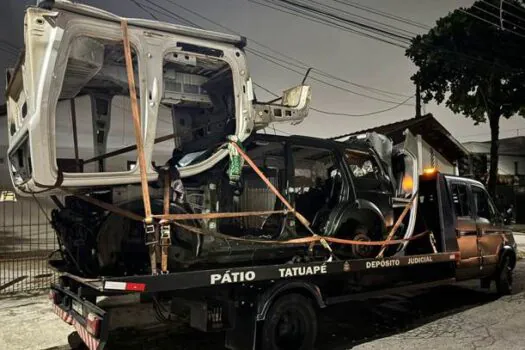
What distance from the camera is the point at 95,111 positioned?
5.16 m

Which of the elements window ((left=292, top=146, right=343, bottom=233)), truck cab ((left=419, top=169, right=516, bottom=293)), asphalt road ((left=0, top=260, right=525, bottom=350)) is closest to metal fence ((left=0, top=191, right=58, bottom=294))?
asphalt road ((left=0, top=260, right=525, bottom=350))

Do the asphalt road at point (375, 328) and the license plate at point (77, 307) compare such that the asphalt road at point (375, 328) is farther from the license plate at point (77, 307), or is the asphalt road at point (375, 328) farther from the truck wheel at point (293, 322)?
the license plate at point (77, 307)

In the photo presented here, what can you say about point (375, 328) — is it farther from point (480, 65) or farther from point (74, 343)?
point (480, 65)

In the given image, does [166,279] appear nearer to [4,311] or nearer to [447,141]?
[4,311]

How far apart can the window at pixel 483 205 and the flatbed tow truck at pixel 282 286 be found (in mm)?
546

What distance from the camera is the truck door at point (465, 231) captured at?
7.53m

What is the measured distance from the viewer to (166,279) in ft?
13.6

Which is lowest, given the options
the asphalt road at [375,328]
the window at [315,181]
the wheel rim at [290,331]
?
the asphalt road at [375,328]

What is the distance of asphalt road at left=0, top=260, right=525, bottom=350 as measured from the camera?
5797 mm

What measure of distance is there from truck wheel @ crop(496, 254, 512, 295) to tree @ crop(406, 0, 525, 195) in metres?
15.4

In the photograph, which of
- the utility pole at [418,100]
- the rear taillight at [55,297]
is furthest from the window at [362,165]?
the utility pole at [418,100]

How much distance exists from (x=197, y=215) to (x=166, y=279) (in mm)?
644

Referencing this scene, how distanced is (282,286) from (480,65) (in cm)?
2139

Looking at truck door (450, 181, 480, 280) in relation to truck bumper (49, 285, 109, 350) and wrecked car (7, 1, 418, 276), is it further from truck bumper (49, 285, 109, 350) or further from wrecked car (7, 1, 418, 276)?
truck bumper (49, 285, 109, 350)
